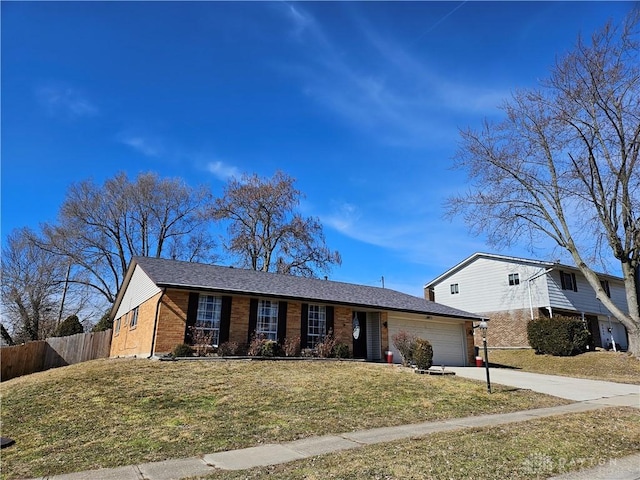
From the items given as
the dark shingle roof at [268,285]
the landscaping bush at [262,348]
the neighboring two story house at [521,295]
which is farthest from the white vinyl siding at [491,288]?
the landscaping bush at [262,348]

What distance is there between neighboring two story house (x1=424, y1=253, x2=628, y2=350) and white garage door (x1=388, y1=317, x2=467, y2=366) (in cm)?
713

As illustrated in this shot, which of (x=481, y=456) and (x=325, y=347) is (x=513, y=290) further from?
(x=481, y=456)

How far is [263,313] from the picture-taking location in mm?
16812

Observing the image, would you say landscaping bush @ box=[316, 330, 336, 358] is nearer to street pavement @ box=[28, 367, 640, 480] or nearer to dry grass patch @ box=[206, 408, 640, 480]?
street pavement @ box=[28, 367, 640, 480]

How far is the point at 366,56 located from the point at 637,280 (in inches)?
693

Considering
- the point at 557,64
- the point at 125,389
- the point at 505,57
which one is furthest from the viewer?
the point at 557,64

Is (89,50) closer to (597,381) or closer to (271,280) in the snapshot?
(271,280)

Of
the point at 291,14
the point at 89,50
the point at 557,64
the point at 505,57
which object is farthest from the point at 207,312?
the point at 557,64

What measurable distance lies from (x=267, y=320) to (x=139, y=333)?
17.9 ft

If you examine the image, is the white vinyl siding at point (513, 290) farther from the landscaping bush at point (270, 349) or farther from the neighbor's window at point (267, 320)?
the landscaping bush at point (270, 349)

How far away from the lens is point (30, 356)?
20750mm

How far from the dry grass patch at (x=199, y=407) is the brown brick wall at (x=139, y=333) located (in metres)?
2.15

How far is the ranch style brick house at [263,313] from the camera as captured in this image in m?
15.0

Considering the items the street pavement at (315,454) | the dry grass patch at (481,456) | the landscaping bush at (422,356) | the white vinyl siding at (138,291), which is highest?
the white vinyl siding at (138,291)
